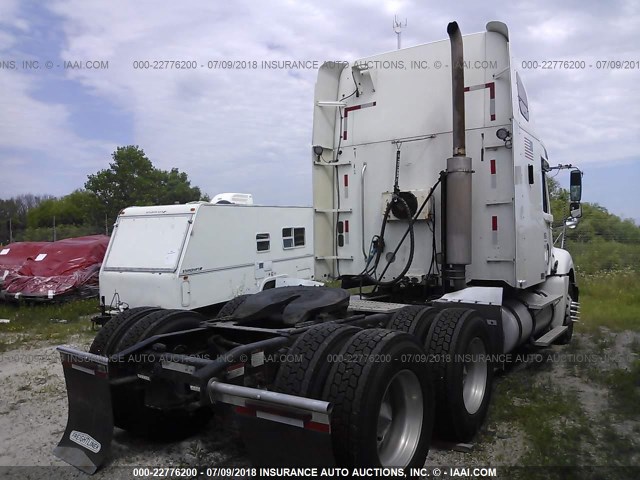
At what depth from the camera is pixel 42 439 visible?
473 centimetres

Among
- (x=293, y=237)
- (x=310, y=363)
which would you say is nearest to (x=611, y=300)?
(x=293, y=237)

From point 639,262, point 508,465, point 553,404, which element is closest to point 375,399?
point 508,465

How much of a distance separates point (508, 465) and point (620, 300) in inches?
378

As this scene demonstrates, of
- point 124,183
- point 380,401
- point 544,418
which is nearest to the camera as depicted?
point 380,401

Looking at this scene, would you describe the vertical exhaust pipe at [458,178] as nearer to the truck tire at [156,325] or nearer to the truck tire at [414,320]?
the truck tire at [414,320]

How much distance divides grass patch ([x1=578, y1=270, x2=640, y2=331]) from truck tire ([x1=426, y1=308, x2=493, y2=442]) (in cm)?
574

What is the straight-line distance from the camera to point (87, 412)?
13.0 feet

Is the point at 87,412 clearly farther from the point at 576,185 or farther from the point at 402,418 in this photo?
the point at 576,185

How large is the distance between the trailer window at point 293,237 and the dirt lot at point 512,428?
19.0 ft

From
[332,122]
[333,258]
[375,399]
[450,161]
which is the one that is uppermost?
[332,122]

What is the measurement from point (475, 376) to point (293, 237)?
25.5 ft

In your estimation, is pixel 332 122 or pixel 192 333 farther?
pixel 332 122

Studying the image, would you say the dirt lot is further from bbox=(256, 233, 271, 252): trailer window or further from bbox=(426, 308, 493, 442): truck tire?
bbox=(256, 233, 271, 252): trailer window

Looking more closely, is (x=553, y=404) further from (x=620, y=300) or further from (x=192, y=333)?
(x=620, y=300)
